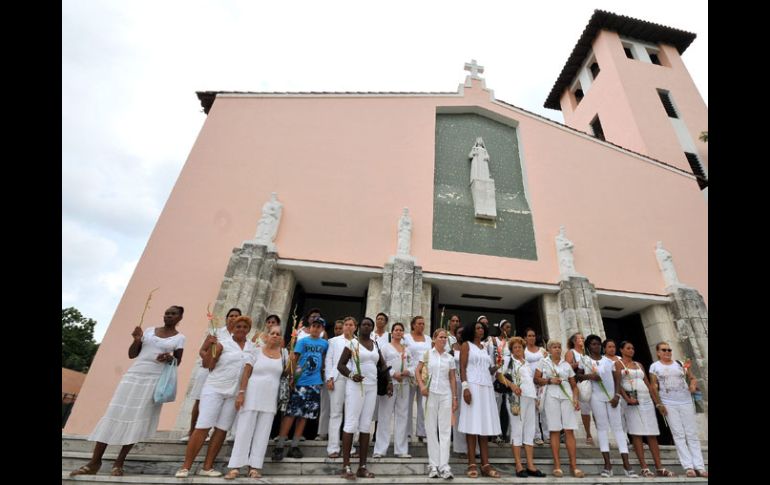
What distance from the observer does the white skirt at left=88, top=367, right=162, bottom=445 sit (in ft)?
12.9

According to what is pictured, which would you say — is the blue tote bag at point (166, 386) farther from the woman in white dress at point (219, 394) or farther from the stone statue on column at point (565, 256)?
the stone statue on column at point (565, 256)

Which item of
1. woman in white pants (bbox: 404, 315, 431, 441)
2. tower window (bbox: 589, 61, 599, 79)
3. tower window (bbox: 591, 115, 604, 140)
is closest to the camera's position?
woman in white pants (bbox: 404, 315, 431, 441)

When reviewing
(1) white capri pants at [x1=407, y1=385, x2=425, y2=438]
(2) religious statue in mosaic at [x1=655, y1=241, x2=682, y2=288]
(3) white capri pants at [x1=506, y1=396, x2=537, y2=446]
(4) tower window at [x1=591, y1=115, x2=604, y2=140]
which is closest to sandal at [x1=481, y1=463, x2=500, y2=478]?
(3) white capri pants at [x1=506, y1=396, x2=537, y2=446]

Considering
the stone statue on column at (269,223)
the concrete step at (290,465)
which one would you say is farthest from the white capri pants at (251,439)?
the stone statue on column at (269,223)

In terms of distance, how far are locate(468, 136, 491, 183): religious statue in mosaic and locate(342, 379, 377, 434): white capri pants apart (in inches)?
304

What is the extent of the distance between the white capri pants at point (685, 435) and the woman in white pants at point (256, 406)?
5358 mm

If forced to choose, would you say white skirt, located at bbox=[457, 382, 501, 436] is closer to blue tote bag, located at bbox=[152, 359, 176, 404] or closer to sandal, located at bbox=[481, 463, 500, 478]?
sandal, located at bbox=[481, 463, 500, 478]

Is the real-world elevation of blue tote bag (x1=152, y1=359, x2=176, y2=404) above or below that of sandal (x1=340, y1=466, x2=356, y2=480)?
above

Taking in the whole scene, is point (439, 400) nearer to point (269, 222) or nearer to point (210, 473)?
point (210, 473)

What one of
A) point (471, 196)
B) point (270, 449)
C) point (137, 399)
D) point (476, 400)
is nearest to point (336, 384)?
point (270, 449)

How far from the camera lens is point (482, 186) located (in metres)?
10.7
